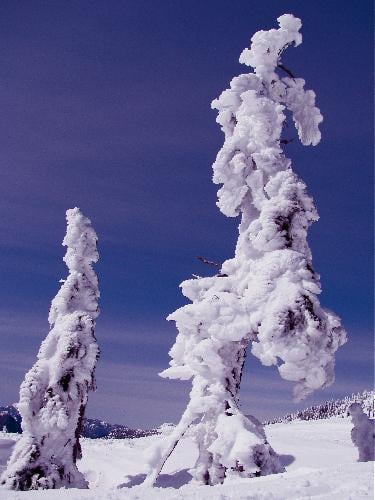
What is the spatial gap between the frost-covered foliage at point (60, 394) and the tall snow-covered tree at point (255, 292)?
9012mm

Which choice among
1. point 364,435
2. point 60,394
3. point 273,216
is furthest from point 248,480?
point 60,394

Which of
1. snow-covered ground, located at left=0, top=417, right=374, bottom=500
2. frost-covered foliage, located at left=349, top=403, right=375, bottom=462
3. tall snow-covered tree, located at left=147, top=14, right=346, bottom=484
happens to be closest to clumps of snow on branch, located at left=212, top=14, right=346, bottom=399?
tall snow-covered tree, located at left=147, top=14, right=346, bottom=484

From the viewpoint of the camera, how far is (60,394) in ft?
61.1

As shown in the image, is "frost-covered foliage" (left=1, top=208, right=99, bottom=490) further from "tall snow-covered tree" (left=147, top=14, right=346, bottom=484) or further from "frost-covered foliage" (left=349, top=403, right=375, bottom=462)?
"frost-covered foliage" (left=349, top=403, right=375, bottom=462)

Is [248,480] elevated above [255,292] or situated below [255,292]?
below

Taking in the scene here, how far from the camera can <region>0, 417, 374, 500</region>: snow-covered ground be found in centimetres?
660

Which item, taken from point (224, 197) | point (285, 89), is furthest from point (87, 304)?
point (285, 89)

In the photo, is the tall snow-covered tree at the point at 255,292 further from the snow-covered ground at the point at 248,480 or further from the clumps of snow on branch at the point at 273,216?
the snow-covered ground at the point at 248,480

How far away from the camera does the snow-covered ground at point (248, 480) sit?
660 cm

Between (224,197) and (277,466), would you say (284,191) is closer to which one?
(224,197)

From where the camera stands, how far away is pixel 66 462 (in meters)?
18.3

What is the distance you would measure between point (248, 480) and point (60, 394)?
12.2m

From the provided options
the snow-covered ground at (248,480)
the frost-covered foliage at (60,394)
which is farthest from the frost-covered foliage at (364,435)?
the frost-covered foliage at (60,394)

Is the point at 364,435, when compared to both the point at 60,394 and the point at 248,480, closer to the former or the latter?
the point at 248,480
